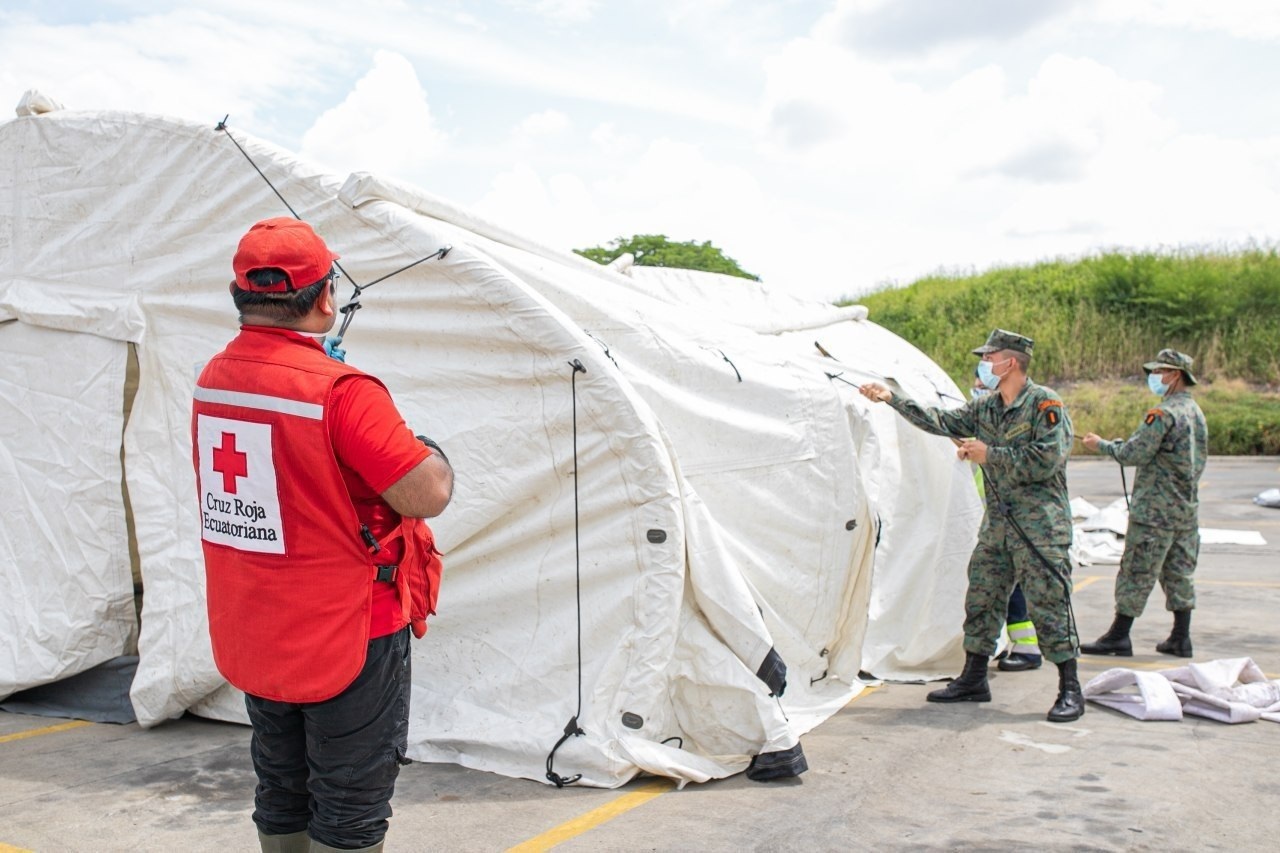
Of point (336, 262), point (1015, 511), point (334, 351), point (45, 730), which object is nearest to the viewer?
point (334, 351)

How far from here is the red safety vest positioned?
2746mm

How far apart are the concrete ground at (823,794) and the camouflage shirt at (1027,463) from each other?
3.28 ft

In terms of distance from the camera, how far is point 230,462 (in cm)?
283

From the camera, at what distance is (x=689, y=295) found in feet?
26.7

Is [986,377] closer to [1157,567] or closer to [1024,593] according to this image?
[1157,567]

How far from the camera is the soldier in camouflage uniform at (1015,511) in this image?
19.1ft

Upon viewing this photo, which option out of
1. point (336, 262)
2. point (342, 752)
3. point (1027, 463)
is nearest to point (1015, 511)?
point (1027, 463)

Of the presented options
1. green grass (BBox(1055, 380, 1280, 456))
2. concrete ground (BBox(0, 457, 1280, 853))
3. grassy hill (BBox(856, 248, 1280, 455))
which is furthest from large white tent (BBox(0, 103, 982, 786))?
grassy hill (BBox(856, 248, 1280, 455))

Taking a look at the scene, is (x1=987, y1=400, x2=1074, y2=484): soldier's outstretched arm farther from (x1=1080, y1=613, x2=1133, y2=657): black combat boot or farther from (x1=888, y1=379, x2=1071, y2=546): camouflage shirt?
(x1=1080, y1=613, x2=1133, y2=657): black combat boot

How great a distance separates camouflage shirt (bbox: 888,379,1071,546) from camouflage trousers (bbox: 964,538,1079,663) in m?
0.08

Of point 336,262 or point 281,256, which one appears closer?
point 281,256

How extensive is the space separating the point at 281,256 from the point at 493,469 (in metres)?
2.34

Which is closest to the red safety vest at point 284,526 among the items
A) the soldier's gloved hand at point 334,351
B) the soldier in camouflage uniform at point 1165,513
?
the soldier's gloved hand at point 334,351

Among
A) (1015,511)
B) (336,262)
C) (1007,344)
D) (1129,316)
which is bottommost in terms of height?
(1015,511)
